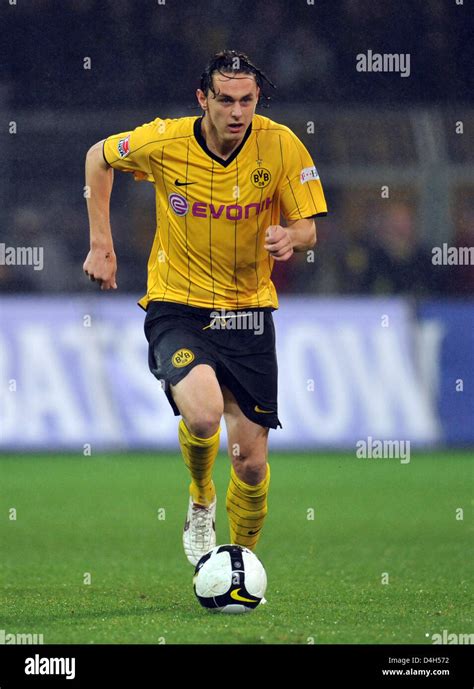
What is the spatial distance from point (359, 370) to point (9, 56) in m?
4.60

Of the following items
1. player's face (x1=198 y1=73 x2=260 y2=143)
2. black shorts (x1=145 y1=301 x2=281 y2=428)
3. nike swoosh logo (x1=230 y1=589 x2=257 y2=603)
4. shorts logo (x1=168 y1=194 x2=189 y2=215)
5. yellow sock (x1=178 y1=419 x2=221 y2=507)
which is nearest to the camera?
nike swoosh logo (x1=230 y1=589 x2=257 y2=603)

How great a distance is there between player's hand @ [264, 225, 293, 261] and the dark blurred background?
23.6 ft

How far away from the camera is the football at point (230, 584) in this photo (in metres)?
5.52

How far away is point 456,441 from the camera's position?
1249 centimetres

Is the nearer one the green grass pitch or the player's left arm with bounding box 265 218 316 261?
the green grass pitch

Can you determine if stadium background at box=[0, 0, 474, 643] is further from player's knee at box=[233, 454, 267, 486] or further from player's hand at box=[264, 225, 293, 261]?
player's hand at box=[264, 225, 293, 261]

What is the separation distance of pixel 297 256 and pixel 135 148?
728 cm

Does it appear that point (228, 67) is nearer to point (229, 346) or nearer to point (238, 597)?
point (229, 346)

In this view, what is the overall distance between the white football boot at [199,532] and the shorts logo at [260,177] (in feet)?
4.84


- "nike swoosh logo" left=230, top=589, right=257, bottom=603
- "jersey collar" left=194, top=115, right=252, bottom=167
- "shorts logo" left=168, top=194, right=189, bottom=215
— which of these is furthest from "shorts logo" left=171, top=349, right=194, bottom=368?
"nike swoosh logo" left=230, top=589, right=257, bottom=603

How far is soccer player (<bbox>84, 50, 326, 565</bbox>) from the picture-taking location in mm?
6180

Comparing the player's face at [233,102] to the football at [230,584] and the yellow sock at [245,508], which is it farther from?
the football at [230,584]

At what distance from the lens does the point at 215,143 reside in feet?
20.3

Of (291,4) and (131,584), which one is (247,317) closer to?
(131,584)
